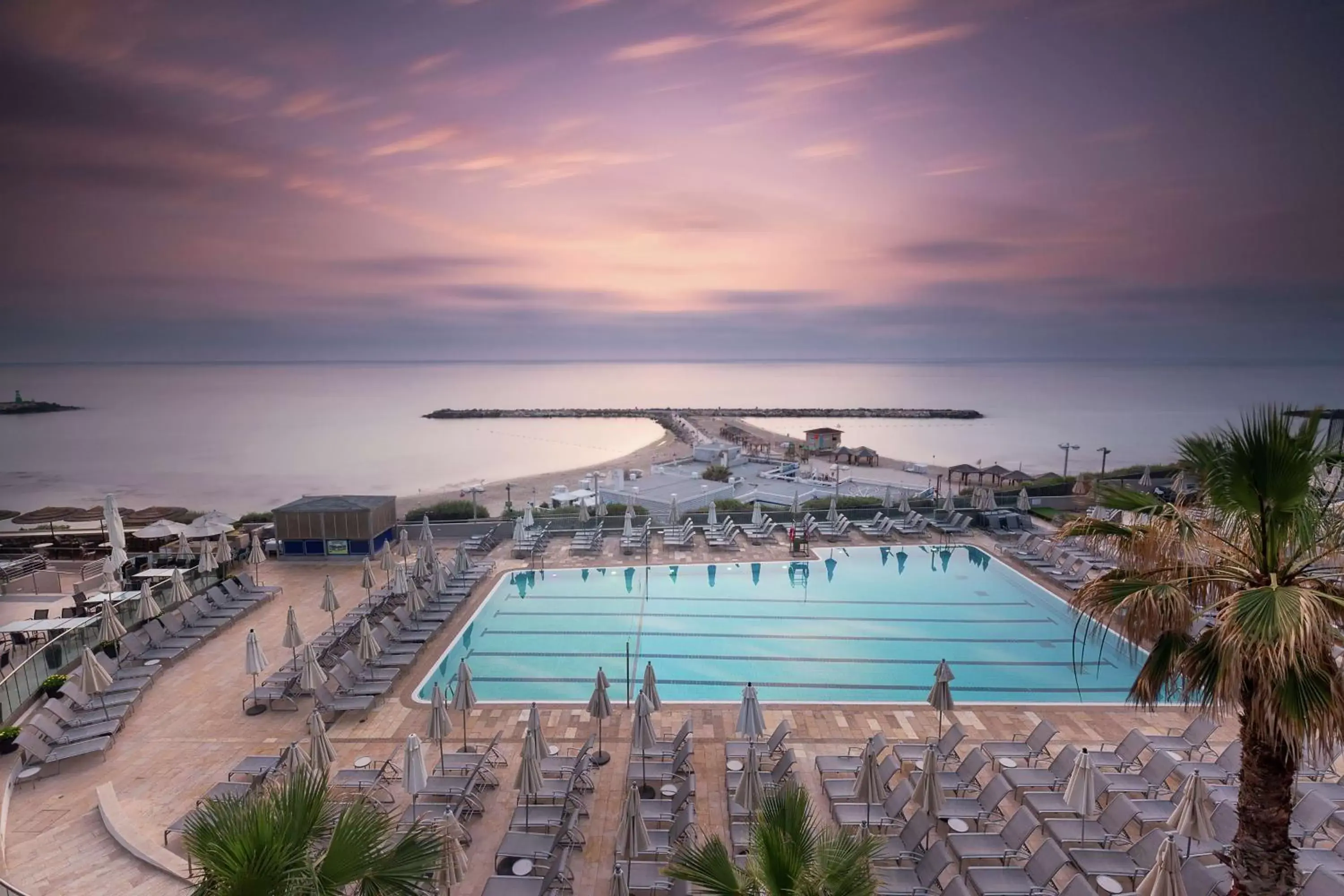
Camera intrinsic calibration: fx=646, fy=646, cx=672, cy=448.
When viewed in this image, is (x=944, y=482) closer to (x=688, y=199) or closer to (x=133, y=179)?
(x=688, y=199)

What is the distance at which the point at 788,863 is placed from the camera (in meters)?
3.17

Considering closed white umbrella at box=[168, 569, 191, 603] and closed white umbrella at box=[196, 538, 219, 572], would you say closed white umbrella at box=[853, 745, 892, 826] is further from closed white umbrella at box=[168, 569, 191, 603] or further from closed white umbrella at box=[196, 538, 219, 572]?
closed white umbrella at box=[196, 538, 219, 572]

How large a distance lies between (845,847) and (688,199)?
56720 mm

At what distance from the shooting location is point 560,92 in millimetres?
34562

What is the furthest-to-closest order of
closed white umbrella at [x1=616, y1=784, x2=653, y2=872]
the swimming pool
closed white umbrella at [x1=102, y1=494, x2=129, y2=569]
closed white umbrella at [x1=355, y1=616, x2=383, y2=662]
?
closed white umbrella at [x1=102, y1=494, x2=129, y2=569], the swimming pool, closed white umbrella at [x1=355, y1=616, x2=383, y2=662], closed white umbrella at [x1=616, y1=784, x2=653, y2=872]

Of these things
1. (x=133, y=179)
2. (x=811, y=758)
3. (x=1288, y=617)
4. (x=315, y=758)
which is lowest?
(x=811, y=758)

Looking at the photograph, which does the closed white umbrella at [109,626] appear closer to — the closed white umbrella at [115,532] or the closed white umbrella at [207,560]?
the closed white umbrella at [207,560]

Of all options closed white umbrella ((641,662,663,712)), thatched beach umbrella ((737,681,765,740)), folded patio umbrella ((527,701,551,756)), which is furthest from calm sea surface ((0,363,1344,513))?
folded patio umbrella ((527,701,551,756))

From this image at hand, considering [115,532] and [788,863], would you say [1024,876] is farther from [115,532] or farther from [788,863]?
[115,532]

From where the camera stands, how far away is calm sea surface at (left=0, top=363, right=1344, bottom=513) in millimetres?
42469

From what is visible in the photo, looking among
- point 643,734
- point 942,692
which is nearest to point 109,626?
point 643,734

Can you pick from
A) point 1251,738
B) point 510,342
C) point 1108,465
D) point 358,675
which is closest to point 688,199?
point 1108,465

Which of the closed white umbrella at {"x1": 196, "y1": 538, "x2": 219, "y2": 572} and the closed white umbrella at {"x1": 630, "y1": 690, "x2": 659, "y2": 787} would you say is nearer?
the closed white umbrella at {"x1": 630, "y1": 690, "x2": 659, "y2": 787}

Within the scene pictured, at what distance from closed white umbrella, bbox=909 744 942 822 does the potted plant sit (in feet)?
39.0
